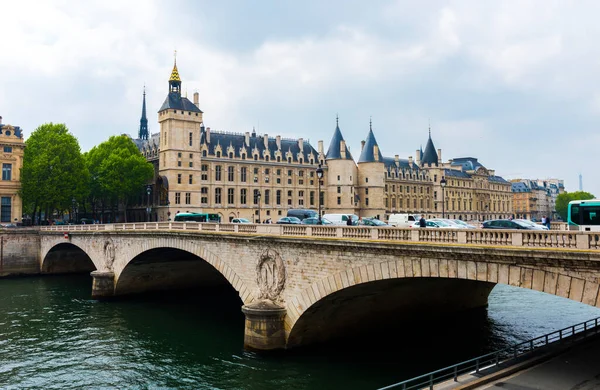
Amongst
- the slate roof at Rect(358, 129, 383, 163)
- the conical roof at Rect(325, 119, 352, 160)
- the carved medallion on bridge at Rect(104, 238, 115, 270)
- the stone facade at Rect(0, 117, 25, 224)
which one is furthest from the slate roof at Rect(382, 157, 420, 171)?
the carved medallion on bridge at Rect(104, 238, 115, 270)

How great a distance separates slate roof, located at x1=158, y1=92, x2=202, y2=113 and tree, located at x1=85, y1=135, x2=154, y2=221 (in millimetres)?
9722

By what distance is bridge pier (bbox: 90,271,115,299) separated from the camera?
45375mm

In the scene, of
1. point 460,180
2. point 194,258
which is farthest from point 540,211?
point 194,258

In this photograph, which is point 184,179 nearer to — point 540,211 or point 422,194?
point 422,194

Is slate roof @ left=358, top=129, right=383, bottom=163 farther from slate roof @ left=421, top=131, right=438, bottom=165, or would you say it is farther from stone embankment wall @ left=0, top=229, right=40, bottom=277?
stone embankment wall @ left=0, top=229, right=40, bottom=277

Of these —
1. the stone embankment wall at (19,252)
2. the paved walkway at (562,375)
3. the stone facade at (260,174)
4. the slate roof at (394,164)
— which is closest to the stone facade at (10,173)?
the stone embankment wall at (19,252)

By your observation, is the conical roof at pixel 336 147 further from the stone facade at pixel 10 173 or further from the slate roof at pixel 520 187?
the slate roof at pixel 520 187

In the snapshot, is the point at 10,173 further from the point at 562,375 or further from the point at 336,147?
the point at 562,375

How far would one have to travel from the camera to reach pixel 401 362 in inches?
968

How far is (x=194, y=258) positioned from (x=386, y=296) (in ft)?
88.1

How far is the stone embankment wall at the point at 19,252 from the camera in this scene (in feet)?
200

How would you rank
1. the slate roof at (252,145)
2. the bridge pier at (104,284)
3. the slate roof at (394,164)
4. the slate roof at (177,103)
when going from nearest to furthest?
the bridge pier at (104,284)
the slate roof at (177,103)
the slate roof at (252,145)
the slate roof at (394,164)

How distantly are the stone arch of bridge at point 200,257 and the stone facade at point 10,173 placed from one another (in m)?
34.8

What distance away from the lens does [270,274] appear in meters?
27.2
